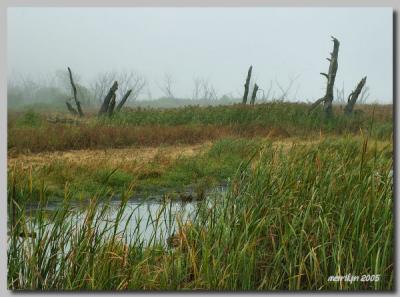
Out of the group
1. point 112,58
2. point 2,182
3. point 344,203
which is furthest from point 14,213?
point 344,203

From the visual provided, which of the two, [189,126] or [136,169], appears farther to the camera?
[189,126]

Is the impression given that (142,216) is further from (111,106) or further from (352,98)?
(352,98)

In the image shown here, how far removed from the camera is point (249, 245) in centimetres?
362

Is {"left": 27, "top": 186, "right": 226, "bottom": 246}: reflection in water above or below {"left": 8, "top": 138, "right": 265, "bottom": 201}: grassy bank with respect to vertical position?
below

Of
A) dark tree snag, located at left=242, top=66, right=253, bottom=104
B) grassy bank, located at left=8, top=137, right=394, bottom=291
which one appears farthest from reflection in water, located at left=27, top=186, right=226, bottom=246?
dark tree snag, located at left=242, top=66, right=253, bottom=104

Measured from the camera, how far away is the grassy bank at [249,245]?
362 centimetres

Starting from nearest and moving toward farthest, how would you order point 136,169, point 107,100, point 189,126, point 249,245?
point 249,245 → point 136,169 → point 107,100 → point 189,126

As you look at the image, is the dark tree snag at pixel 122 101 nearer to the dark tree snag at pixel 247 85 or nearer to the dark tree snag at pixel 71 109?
the dark tree snag at pixel 71 109

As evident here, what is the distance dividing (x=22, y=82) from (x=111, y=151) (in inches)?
36.8

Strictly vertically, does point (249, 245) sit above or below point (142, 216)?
below

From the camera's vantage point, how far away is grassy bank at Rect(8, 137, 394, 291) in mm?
3621

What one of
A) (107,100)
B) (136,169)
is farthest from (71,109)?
(136,169)

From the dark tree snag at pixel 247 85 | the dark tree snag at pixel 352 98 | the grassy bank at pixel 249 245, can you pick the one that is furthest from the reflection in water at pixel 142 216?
the dark tree snag at pixel 352 98

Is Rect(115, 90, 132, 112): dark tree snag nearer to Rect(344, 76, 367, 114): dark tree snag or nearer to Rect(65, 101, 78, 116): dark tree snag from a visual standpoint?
Rect(65, 101, 78, 116): dark tree snag
